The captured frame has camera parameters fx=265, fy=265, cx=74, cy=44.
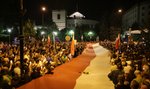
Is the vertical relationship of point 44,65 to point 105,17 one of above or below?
below

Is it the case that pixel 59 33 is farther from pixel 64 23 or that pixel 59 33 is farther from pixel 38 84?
pixel 38 84

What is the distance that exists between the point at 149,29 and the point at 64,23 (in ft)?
219

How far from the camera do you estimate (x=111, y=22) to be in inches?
2731

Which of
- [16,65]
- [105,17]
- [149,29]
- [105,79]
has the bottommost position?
[105,79]

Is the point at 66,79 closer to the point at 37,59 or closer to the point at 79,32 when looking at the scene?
the point at 37,59

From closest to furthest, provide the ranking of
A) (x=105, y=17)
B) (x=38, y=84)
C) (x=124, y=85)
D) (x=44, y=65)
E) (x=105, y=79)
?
(x=124, y=85)
(x=38, y=84)
(x=105, y=79)
(x=44, y=65)
(x=105, y=17)

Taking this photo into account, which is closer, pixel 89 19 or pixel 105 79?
pixel 105 79

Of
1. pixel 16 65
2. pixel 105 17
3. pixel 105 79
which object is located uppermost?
pixel 105 17

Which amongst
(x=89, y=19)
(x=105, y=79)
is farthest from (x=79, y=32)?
(x=105, y=79)

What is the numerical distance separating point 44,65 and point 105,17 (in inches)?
2357

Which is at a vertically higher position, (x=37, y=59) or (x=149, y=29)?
(x=149, y=29)

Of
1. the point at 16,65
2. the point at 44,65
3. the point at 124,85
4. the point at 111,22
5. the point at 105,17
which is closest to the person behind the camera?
the point at 124,85

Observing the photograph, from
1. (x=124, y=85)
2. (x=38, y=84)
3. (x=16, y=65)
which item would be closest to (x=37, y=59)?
(x=16, y=65)

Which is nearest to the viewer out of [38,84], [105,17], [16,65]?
[38,84]
